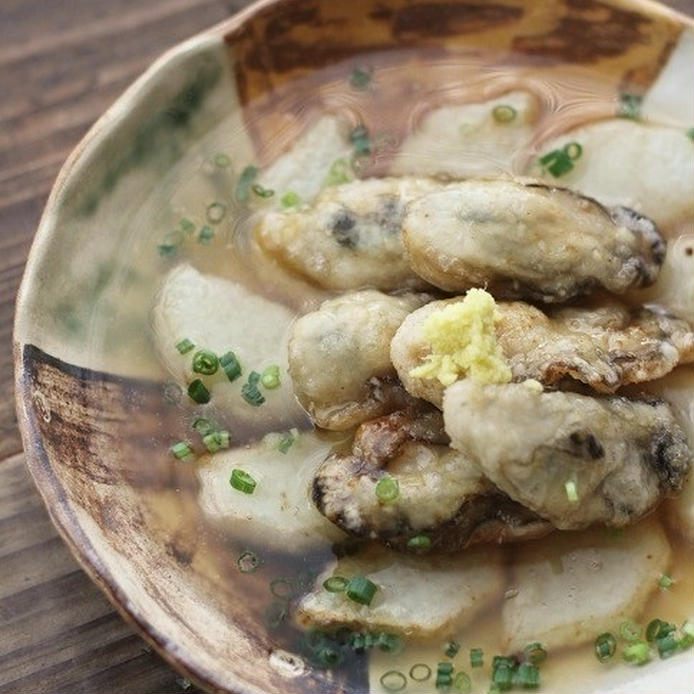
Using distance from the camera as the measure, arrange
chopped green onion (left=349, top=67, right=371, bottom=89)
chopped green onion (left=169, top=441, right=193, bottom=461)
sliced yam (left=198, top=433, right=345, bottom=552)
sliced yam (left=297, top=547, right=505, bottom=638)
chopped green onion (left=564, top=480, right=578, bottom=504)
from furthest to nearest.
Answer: chopped green onion (left=349, top=67, right=371, bottom=89)
chopped green onion (left=169, top=441, right=193, bottom=461)
sliced yam (left=198, top=433, right=345, bottom=552)
sliced yam (left=297, top=547, right=505, bottom=638)
chopped green onion (left=564, top=480, right=578, bottom=504)

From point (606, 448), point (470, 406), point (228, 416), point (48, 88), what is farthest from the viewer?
point (48, 88)

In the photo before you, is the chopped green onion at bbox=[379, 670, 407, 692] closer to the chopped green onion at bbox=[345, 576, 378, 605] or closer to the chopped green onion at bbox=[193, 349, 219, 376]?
the chopped green onion at bbox=[345, 576, 378, 605]

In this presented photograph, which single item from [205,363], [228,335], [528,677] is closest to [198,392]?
[205,363]

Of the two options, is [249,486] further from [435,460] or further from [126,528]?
[435,460]

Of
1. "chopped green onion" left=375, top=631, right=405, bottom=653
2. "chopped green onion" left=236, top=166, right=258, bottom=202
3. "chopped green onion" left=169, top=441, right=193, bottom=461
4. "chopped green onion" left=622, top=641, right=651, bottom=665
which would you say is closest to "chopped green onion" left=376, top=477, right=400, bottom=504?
"chopped green onion" left=375, top=631, right=405, bottom=653

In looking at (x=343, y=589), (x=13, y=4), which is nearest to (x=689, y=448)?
(x=343, y=589)

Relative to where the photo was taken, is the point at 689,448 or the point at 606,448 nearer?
the point at 606,448

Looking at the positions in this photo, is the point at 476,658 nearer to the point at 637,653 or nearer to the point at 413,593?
the point at 413,593
